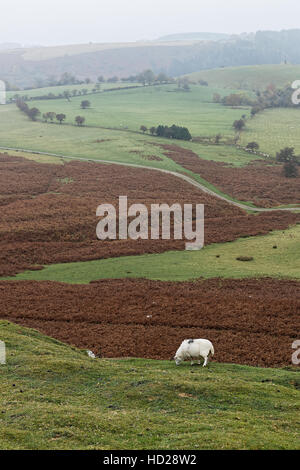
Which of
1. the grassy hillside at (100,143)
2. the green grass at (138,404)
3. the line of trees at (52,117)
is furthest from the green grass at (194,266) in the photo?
the line of trees at (52,117)

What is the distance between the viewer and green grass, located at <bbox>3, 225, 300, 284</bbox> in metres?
53.5

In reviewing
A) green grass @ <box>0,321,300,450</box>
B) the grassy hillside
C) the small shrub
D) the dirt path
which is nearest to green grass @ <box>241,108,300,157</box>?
the grassy hillside

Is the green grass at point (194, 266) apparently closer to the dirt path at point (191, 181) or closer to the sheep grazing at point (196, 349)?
the sheep grazing at point (196, 349)

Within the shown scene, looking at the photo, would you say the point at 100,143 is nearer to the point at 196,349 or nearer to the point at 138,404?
the point at 196,349

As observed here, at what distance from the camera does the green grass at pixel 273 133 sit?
153000 millimetres

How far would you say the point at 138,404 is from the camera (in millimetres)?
19562

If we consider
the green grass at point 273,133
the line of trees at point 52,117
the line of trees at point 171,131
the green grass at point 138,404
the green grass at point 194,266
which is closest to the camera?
the green grass at point 138,404

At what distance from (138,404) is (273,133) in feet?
535

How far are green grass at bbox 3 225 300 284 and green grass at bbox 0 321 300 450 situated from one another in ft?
85.5

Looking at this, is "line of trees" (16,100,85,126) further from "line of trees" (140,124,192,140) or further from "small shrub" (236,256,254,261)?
"small shrub" (236,256,254,261)

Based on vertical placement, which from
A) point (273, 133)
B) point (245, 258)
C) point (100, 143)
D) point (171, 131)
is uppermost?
point (171, 131)

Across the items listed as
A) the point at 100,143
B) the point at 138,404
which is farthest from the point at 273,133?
the point at 138,404

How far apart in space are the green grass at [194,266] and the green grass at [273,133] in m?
89.3
